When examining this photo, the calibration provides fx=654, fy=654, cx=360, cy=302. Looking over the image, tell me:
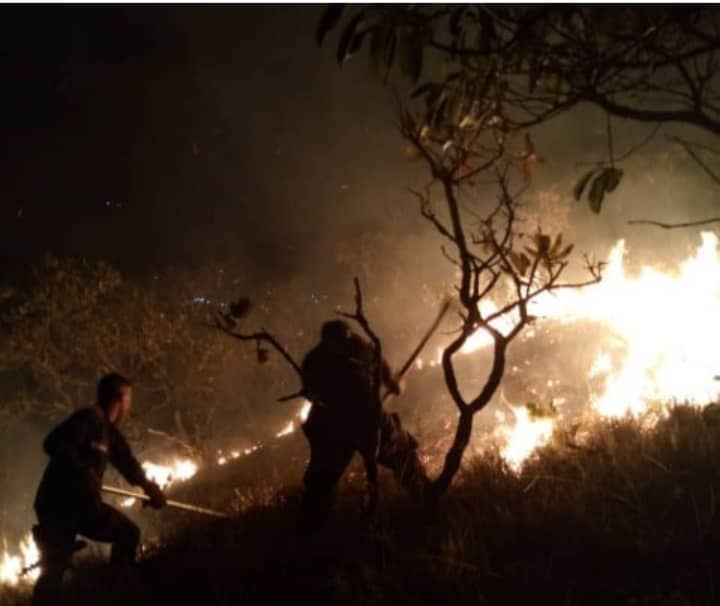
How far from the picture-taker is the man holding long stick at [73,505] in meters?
5.47

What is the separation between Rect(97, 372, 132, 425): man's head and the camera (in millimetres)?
5930

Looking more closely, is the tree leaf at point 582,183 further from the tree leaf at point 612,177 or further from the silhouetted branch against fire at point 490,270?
the silhouetted branch against fire at point 490,270

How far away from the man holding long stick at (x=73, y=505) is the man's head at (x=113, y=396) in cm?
9

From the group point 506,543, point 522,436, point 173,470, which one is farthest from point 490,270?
point 173,470

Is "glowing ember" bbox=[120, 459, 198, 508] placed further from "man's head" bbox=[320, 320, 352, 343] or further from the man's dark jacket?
"man's head" bbox=[320, 320, 352, 343]

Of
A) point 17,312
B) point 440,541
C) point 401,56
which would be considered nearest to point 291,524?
point 440,541

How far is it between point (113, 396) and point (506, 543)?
364 cm

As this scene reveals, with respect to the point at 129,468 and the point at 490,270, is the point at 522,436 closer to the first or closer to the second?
the point at 490,270

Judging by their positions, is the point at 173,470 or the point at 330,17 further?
the point at 173,470

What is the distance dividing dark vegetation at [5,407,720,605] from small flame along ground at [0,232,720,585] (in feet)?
2.84

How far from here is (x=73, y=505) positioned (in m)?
5.54

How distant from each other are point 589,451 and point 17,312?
55.4 feet

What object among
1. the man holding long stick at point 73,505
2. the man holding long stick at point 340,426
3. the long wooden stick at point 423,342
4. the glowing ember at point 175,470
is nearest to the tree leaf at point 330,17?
the long wooden stick at point 423,342

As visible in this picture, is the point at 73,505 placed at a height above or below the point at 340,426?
below
